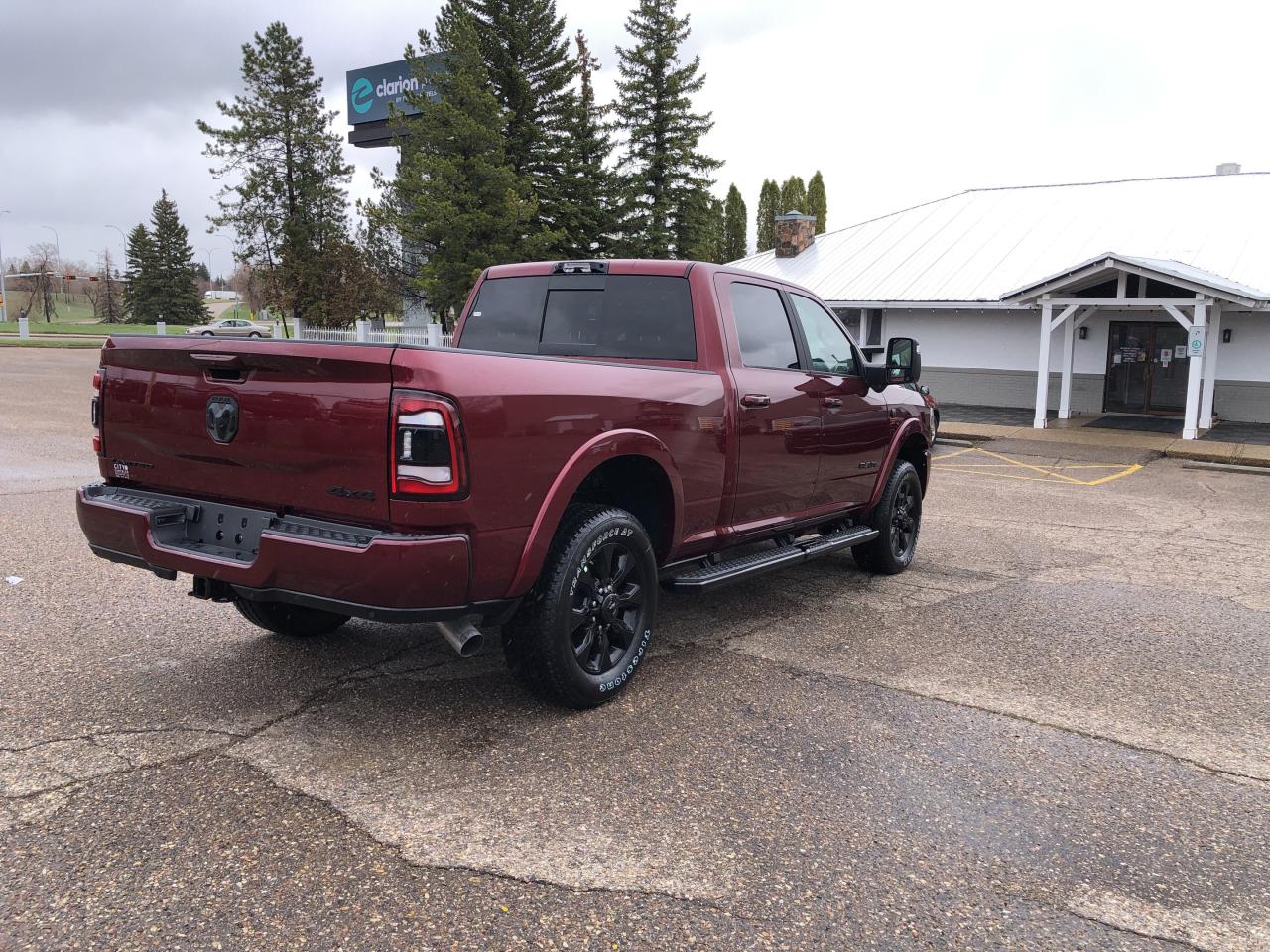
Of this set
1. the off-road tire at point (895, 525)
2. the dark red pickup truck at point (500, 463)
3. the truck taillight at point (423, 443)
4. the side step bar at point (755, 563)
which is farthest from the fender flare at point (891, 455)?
the truck taillight at point (423, 443)

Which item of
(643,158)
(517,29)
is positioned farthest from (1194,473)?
(517,29)

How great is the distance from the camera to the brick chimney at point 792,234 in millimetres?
29203

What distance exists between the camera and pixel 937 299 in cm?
2281

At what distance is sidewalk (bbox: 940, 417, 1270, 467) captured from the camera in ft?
49.1

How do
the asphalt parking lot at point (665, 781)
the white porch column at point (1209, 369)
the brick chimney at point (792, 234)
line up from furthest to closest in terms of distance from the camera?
the brick chimney at point (792, 234), the white porch column at point (1209, 369), the asphalt parking lot at point (665, 781)

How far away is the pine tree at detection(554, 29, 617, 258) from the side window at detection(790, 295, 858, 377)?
101 ft

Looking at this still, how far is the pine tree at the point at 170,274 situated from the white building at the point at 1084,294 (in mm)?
65849

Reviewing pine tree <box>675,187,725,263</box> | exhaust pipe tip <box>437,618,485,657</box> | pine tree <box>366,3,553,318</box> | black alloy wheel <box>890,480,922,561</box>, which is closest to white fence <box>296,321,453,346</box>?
pine tree <box>366,3,553,318</box>

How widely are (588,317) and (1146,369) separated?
70.1 ft

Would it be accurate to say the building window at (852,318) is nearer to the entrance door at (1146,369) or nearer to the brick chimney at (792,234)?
the brick chimney at (792,234)

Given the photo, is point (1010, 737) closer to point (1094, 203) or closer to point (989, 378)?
point (989, 378)

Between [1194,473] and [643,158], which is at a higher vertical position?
[643,158]

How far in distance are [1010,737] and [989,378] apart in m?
21.8

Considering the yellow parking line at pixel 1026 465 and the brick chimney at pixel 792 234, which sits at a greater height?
the brick chimney at pixel 792 234
